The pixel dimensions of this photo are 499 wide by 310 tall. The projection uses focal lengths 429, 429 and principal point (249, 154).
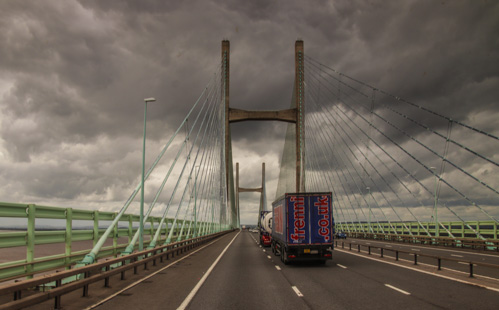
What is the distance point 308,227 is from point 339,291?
8598mm

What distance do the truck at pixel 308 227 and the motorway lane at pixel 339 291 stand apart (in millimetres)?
3072

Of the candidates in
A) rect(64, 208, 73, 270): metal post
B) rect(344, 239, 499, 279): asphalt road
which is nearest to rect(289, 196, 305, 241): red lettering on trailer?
rect(344, 239, 499, 279): asphalt road

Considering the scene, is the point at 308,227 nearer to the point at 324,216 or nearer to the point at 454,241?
the point at 324,216

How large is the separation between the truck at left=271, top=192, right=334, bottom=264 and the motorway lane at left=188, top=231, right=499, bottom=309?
10.1 feet

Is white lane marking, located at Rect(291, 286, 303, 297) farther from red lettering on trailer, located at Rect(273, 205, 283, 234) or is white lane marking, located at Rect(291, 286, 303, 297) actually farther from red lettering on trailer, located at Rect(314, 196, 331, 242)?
red lettering on trailer, located at Rect(273, 205, 283, 234)

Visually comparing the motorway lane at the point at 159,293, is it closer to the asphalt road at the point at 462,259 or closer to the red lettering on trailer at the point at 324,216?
the red lettering on trailer at the point at 324,216

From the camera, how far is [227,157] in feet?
193

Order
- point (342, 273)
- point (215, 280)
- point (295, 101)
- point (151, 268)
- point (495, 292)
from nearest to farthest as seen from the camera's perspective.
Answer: point (495, 292) < point (215, 280) < point (342, 273) < point (151, 268) < point (295, 101)

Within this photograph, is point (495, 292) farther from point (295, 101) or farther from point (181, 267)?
point (295, 101)

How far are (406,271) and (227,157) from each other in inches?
1686

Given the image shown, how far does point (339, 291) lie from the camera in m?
11.8

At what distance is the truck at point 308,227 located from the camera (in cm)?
2008

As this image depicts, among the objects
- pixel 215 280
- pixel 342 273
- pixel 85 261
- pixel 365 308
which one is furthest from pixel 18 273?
pixel 342 273

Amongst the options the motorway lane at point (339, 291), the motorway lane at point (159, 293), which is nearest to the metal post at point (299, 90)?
the motorway lane at point (339, 291)
